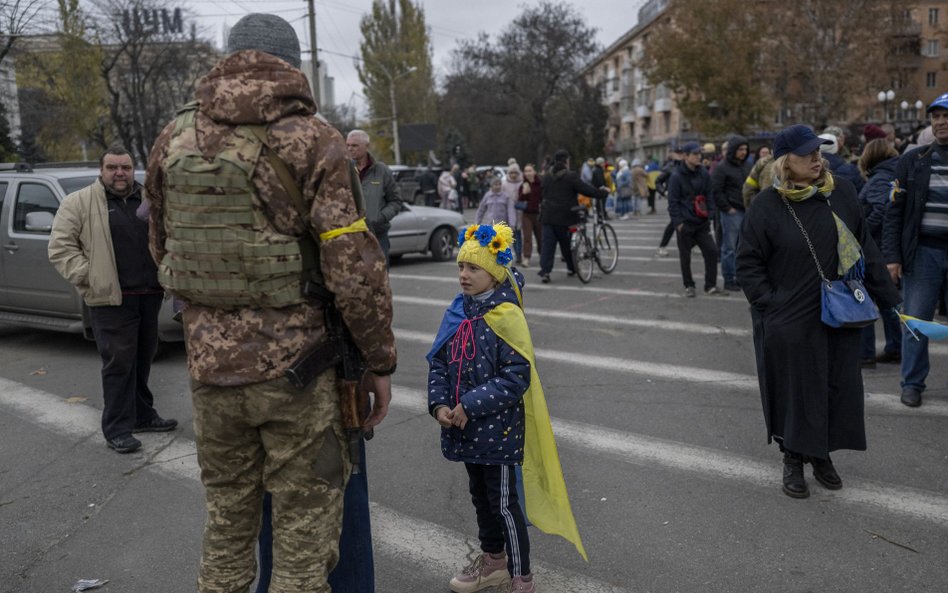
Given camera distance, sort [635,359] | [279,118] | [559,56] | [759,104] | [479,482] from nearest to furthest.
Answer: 1. [279,118]
2. [479,482]
3. [635,359]
4. [759,104]
5. [559,56]

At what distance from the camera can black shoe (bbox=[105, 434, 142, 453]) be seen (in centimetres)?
534

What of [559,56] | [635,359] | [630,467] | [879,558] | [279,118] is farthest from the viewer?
Result: [559,56]

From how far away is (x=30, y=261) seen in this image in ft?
27.0

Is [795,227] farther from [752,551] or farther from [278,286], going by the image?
[278,286]

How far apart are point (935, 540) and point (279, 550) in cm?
305

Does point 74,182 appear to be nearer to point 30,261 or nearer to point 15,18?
point 30,261

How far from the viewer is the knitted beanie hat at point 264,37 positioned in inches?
98.7

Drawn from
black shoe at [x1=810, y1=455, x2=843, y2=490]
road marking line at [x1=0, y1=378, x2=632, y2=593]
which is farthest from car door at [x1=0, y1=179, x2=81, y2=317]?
black shoe at [x1=810, y1=455, x2=843, y2=490]

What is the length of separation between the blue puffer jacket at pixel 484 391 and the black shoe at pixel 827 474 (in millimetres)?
2083

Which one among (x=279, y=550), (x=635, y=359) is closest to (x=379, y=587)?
(x=279, y=550)

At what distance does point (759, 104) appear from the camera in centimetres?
3881

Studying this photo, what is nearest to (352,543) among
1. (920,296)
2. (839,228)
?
(839,228)

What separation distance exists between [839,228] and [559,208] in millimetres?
7893

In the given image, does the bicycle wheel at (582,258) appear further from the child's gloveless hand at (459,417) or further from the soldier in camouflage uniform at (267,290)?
the soldier in camouflage uniform at (267,290)
